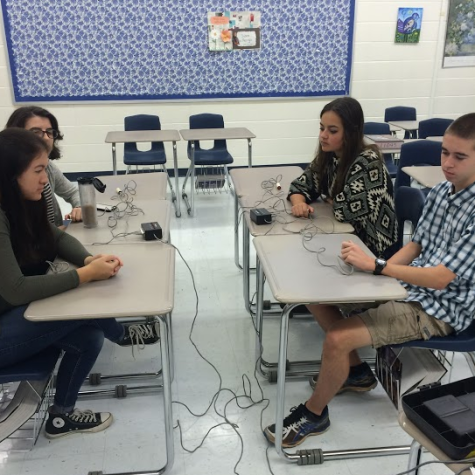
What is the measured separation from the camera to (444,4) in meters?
5.48

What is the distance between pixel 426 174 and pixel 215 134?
218cm

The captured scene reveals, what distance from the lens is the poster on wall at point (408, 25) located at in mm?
5445

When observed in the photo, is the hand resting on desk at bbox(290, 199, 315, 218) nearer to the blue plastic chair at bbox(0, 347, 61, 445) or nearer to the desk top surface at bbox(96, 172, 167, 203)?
the desk top surface at bbox(96, 172, 167, 203)

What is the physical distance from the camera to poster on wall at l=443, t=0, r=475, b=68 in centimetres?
553

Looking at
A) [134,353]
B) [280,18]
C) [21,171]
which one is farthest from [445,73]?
[21,171]

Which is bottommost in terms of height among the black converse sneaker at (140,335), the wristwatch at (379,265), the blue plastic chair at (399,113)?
the black converse sneaker at (140,335)

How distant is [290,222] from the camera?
2221 millimetres

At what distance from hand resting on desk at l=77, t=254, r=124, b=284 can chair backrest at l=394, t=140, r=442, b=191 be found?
2.14 meters

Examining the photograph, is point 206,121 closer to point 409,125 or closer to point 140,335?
point 409,125

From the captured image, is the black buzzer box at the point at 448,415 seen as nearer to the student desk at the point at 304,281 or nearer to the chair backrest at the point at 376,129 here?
the student desk at the point at 304,281

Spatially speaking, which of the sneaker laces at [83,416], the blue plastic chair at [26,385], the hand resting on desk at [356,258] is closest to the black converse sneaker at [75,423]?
the sneaker laces at [83,416]

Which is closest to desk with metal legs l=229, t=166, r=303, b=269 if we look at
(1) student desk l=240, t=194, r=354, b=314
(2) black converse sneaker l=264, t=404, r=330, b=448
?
(1) student desk l=240, t=194, r=354, b=314

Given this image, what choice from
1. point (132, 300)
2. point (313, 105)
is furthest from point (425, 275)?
point (313, 105)

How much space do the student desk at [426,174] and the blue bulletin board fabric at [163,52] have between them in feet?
9.06
